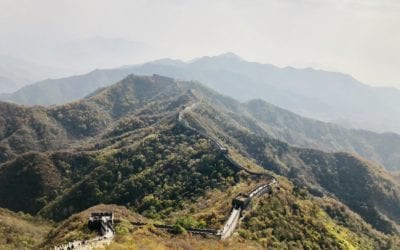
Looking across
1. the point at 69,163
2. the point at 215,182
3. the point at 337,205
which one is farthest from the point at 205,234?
the point at 69,163

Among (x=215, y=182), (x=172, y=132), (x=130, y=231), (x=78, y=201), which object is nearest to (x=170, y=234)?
(x=130, y=231)

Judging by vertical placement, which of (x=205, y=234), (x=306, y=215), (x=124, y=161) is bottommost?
(x=124, y=161)

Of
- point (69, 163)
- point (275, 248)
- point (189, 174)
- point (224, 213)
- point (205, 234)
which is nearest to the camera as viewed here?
point (205, 234)

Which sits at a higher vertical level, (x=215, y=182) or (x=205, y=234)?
(x=205, y=234)

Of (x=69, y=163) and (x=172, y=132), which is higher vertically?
(x=172, y=132)

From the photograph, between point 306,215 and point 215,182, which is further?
point 215,182

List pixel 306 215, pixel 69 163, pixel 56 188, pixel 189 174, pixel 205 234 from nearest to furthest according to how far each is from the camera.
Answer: pixel 205 234 → pixel 306 215 → pixel 189 174 → pixel 56 188 → pixel 69 163

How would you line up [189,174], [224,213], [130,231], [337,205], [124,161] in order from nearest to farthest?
[130,231] → [224,213] → [189,174] → [337,205] → [124,161]

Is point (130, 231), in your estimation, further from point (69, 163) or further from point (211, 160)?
point (69, 163)

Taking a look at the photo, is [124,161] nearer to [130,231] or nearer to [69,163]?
[69,163]
